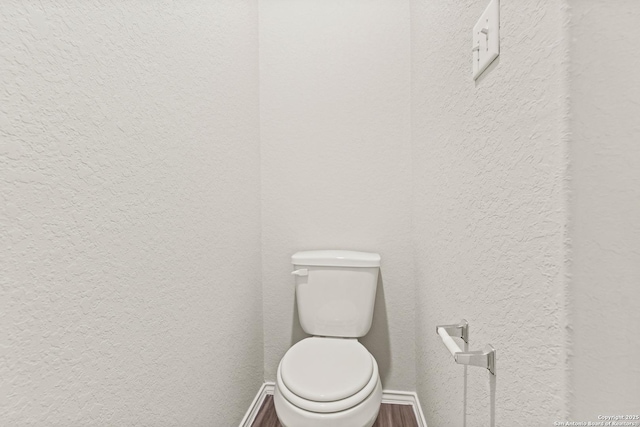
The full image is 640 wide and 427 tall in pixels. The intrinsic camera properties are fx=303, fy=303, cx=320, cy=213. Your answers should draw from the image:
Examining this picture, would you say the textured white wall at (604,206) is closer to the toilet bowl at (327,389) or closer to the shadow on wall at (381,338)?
the toilet bowl at (327,389)

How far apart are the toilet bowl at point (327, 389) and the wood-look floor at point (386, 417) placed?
44 cm

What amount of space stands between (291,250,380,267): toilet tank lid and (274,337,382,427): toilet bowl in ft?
1.19

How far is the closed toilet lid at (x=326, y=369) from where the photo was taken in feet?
Result: 3.18

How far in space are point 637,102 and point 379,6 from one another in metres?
1.38

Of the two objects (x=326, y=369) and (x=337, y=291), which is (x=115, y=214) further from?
(x=337, y=291)

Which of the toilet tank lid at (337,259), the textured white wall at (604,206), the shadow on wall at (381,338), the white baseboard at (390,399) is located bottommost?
the white baseboard at (390,399)

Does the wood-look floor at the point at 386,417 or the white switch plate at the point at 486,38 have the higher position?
the white switch plate at the point at 486,38

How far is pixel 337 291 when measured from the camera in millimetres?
1383

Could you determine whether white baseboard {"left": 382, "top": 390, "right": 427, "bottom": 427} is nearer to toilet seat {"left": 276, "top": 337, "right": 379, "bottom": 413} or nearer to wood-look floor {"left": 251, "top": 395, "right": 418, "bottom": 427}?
wood-look floor {"left": 251, "top": 395, "right": 418, "bottom": 427}

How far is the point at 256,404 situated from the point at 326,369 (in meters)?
0.61

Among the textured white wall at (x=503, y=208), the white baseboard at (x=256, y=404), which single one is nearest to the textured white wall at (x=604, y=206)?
the textured white wall at (x=503, y=208)

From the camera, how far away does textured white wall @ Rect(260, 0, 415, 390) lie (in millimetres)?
1480

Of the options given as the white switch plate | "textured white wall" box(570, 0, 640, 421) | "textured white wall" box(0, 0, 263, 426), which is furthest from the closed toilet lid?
the white switch plate

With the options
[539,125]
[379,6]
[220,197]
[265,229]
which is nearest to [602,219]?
[539,125]
